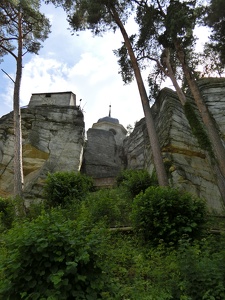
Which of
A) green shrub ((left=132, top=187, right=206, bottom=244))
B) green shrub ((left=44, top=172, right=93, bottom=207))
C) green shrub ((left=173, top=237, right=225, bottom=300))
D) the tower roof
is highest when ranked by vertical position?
the tower roof

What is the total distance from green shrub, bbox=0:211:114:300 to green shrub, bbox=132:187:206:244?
10.8 ft

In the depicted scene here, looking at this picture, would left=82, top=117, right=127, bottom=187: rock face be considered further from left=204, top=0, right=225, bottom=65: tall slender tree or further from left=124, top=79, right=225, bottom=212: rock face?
left=204, top=0, right=225, bottom=65: tall slender tree

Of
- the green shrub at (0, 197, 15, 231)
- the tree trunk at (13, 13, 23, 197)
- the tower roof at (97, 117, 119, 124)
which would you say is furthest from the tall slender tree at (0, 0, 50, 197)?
the tower roof at (97, 117, 119, 124)

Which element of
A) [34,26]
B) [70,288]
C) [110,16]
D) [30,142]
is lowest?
[70,288]

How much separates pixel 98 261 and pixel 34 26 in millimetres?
16546

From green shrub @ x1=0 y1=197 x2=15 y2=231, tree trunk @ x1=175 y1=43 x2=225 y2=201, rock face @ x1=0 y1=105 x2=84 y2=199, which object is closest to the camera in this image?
green shrub @ x1=0 y1=197 x2=15 y2=231

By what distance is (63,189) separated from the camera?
13312 millimetres

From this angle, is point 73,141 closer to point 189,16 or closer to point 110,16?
point 110,16

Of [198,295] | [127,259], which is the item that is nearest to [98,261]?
[198,295]

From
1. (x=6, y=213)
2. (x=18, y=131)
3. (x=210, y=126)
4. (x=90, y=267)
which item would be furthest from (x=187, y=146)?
(x=90, y=267)

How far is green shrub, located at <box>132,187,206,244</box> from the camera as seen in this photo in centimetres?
845

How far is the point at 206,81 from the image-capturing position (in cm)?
1977

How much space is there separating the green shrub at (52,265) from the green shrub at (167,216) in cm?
328

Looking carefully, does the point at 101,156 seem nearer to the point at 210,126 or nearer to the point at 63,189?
the point at 63,189
